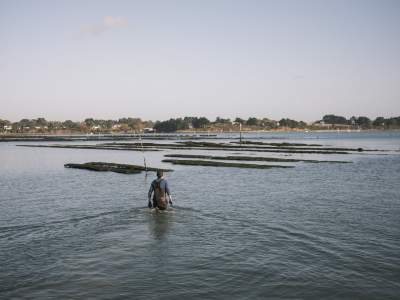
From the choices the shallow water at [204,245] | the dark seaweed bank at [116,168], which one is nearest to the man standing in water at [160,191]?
the shallow water at [204,245]

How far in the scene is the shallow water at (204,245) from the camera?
11.2 m

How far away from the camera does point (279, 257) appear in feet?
44.7

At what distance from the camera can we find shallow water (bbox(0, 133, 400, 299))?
11.2 metres

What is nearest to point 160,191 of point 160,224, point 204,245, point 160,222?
point 160,222

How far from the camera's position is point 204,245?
1498cm

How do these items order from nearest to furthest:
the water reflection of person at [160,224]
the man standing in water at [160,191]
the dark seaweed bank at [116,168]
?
the water reflection of person at [160,224], the man standing in water at [160,191], the dark seaweed bank at [116,168]

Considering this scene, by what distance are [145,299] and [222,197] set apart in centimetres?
1602

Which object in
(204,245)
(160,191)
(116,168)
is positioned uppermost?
(160,191)

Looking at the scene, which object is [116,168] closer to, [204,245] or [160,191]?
[160,191]

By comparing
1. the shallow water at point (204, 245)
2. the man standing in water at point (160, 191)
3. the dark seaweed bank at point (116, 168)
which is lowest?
the shallow water at point (204, 245)

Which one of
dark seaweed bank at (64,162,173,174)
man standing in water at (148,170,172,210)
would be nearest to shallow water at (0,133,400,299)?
man standing in water at (148,170,172,210)

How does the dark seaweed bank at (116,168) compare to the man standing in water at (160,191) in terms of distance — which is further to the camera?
the dark seaweed bank at (116,168)

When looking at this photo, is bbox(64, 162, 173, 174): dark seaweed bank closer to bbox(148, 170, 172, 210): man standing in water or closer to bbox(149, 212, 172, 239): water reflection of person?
bbox(148, 170, 172, 210): man standing in water

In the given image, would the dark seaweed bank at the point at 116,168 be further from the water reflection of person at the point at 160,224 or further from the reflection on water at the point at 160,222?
the water reflection of person at the point at 160,224
